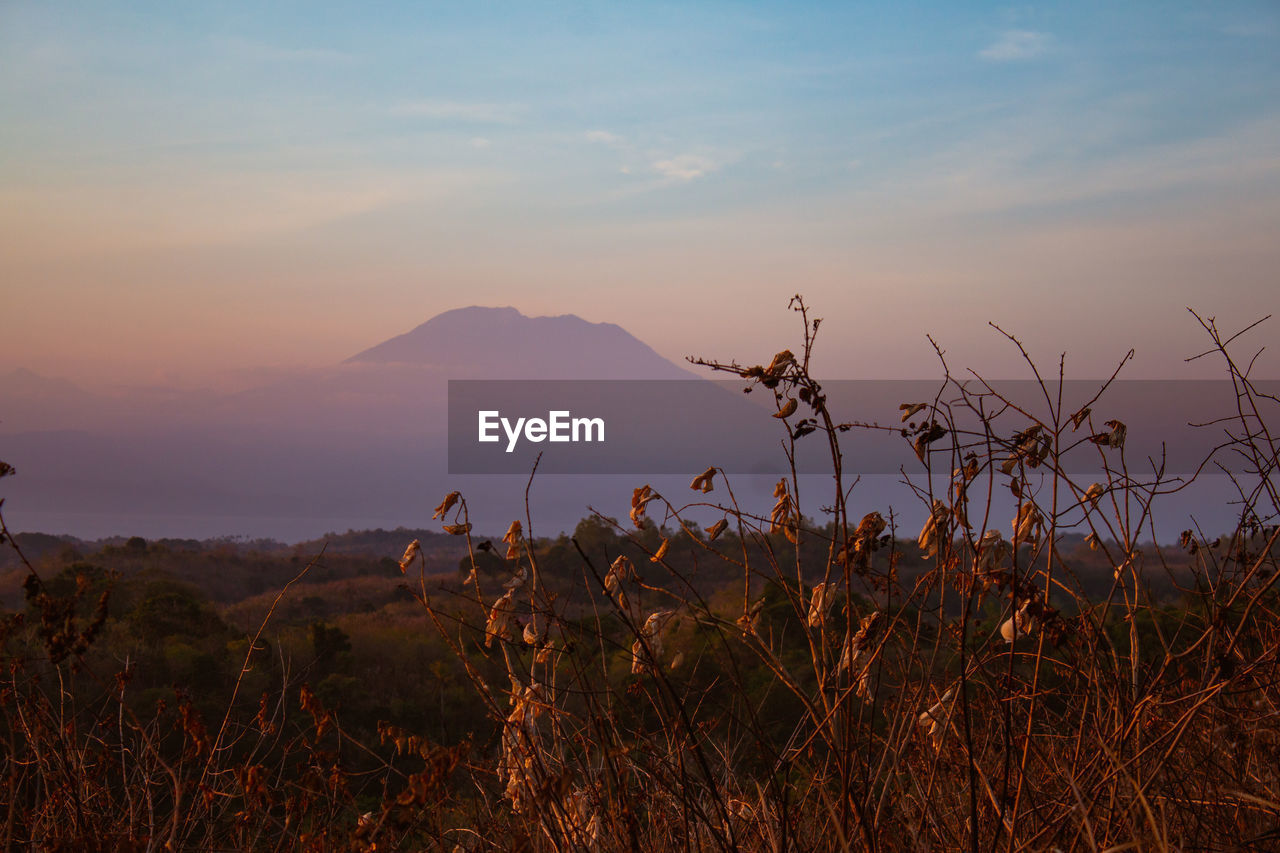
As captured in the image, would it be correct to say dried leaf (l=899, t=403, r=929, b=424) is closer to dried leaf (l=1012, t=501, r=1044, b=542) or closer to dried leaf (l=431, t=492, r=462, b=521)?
dried leaf (l=1012, t=501, r=1044, b=542)

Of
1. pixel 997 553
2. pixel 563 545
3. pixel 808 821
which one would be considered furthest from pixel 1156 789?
pixel 563 545

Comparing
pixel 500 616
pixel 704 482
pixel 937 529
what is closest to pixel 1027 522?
pixel 937 529

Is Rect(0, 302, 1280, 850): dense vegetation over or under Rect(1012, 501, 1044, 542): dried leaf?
under

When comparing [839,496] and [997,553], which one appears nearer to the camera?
[839,496]

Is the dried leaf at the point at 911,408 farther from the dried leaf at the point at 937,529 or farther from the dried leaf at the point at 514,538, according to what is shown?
the dried leaf at the point at 514,538

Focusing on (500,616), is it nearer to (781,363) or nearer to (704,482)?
(704,482)

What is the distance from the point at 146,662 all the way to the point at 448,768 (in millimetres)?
9385

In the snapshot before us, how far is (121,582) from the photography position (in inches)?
518

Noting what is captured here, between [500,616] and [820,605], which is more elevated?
[820,605]

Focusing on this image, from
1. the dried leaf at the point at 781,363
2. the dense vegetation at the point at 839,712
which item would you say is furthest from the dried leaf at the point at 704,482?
the dried leaf at the point at 781,363

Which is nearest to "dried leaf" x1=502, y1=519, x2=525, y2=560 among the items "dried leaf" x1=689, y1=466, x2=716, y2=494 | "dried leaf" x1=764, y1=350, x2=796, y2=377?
"dried leaf" x1=689, y1=466, x2=716, y2=494

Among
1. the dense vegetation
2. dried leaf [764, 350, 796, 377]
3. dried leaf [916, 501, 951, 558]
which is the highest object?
A: dried leaf [764, 350, 796, 377]

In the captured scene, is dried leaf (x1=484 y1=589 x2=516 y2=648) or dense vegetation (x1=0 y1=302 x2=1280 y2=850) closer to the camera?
dense vegetation (x1=0 y1=302 x2=1280 y2=850)

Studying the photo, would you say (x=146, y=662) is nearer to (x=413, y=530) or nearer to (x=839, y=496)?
(x=839, y=496)
